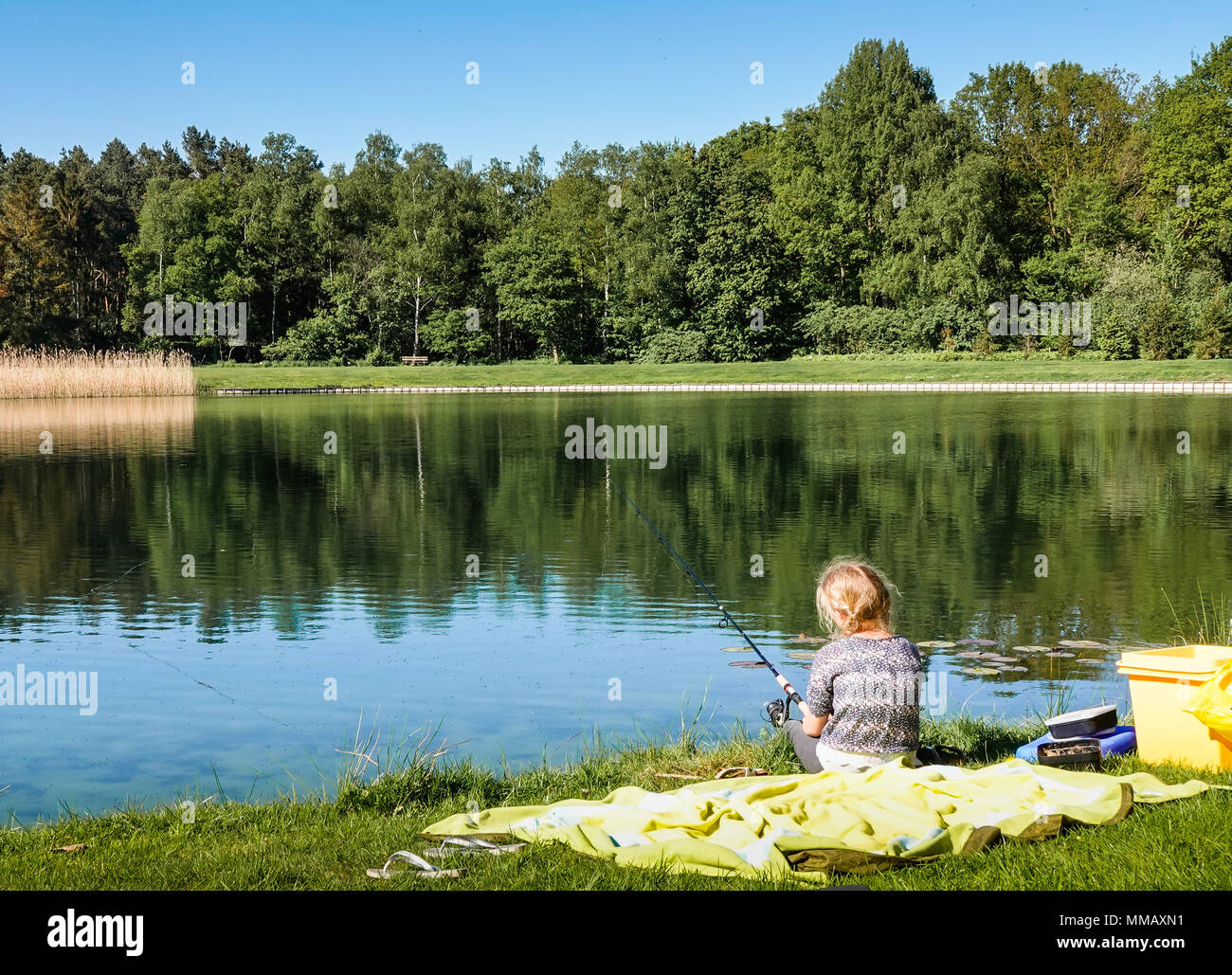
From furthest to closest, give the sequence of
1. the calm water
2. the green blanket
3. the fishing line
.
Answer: the calm water
the fishing line
the green blanket

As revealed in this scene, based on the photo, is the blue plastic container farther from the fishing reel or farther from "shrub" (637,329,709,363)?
"shrub" (637,329,709,363)

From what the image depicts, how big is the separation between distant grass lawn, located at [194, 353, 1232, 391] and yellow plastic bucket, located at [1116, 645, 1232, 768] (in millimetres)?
46239

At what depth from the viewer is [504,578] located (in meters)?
14.3

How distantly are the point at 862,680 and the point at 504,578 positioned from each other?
29.5 feet

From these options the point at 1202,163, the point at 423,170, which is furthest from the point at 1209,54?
the point at 423,170

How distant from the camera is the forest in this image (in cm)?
6500

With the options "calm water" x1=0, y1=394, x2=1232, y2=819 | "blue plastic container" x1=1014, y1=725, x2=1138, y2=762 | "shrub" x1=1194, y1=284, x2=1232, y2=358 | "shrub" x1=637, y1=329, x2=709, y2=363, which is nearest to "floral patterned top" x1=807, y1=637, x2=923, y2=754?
"blue plastic container" x1=1014, y1=725, x2=1138, y2=762

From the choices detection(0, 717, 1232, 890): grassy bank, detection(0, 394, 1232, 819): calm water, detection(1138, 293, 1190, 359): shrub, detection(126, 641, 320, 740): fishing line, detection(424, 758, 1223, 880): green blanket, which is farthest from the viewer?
detection(1138, 293, 1190, 359): shrub

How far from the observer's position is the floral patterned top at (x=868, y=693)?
5656mm

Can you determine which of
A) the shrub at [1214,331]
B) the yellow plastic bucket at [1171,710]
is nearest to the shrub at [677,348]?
the shrub at [1214,331]

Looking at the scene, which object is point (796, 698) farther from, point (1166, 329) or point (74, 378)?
point (1166, 329)

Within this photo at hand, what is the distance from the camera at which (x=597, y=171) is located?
8212cm

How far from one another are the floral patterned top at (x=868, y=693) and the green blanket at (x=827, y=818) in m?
0.22

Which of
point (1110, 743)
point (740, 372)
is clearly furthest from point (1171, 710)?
point (740, 372)
